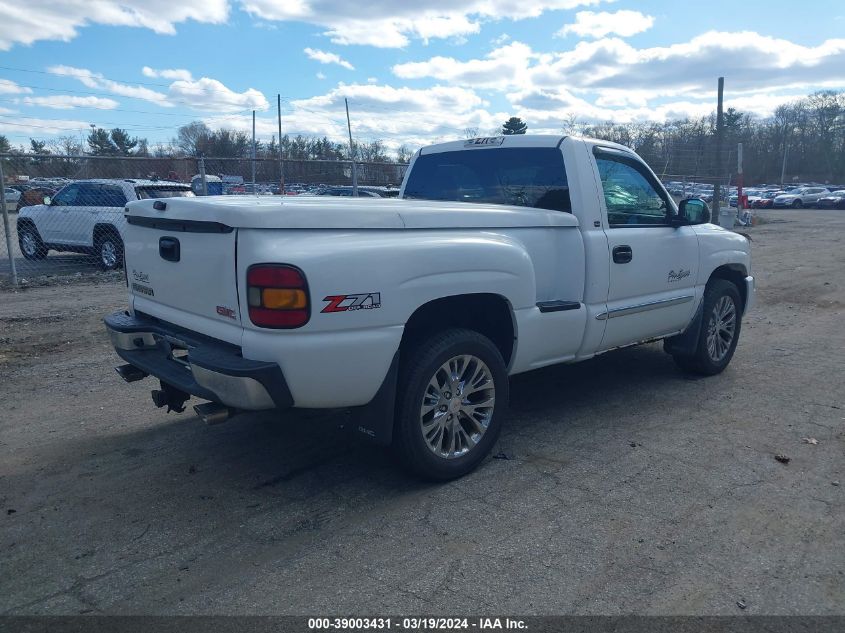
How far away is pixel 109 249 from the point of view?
1264cm

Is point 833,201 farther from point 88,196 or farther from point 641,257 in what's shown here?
point 641,257

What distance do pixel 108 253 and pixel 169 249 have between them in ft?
32.3

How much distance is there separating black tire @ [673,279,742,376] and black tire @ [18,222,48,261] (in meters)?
12.7

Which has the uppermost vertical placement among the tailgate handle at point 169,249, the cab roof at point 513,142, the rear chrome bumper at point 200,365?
the cab roof at point 513,142

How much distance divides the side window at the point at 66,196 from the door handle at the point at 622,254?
11617 mm

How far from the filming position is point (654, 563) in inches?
128

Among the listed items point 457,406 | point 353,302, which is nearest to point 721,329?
point 457,406

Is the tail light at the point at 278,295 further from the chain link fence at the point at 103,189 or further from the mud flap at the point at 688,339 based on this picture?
the chain link fence at the point at 103,189

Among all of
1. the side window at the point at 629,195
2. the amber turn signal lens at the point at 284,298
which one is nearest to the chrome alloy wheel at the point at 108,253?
the side window at the point at 629,195

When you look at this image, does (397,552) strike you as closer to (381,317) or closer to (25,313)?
(381,317)

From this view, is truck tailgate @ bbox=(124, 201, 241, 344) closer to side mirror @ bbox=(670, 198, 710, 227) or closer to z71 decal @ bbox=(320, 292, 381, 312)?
z71 decal @ bbox=(320, 292, 381, 312)

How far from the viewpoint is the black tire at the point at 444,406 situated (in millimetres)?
3727

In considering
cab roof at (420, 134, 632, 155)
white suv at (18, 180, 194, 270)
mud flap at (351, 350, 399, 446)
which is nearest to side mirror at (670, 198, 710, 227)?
cab roof at (420, 134, 632, 155)

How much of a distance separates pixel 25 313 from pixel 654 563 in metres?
8.24
